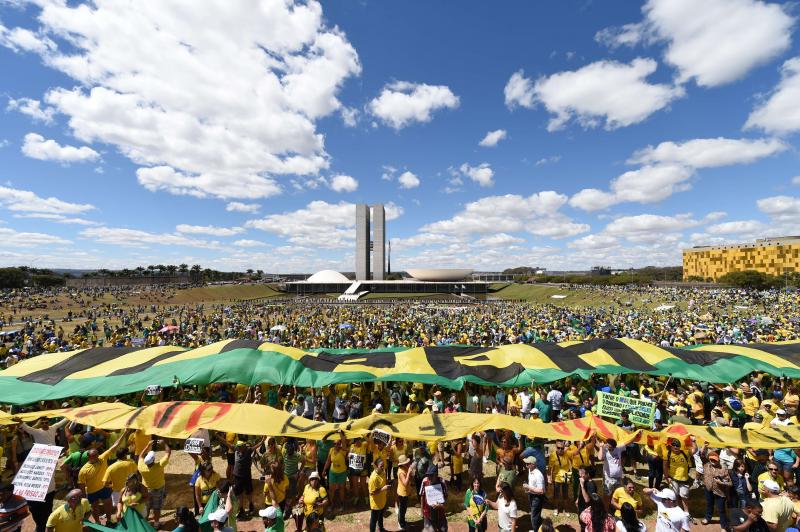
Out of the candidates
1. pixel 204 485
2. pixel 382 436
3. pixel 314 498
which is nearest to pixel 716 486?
pixel 382 436

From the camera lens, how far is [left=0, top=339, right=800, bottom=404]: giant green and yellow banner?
10.0 metres

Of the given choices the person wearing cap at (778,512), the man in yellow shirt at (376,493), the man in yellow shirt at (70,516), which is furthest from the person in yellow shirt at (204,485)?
the person wearing cap at (778,512)

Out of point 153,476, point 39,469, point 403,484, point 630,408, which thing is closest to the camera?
point 39,469

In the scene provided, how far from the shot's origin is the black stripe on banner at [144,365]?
10.4 metres

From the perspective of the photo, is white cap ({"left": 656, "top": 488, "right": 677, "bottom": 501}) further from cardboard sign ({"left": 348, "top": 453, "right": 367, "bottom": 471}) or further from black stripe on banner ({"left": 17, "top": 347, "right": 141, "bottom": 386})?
black stripe on banner ({"left": 17, "top": 347, "right": 141, "bottom": 386})

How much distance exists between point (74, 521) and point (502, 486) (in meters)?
6.05

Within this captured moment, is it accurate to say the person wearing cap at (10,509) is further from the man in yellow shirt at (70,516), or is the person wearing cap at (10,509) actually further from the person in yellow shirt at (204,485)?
the person in yellow shirt at (204,485)

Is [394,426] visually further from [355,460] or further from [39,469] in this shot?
[39,469]

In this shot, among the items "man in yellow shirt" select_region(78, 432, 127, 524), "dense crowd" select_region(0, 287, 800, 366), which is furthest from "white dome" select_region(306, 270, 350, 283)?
"man in yellow shirt" select_region(78, 432, 127, 524)

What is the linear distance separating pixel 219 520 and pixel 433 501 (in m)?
3.00

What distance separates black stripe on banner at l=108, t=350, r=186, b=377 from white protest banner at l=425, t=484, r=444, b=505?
9.84m

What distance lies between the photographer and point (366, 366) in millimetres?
11125

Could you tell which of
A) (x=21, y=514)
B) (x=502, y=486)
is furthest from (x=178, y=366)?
(x=502, y=486)

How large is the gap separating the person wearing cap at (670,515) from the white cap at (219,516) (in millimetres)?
5918
